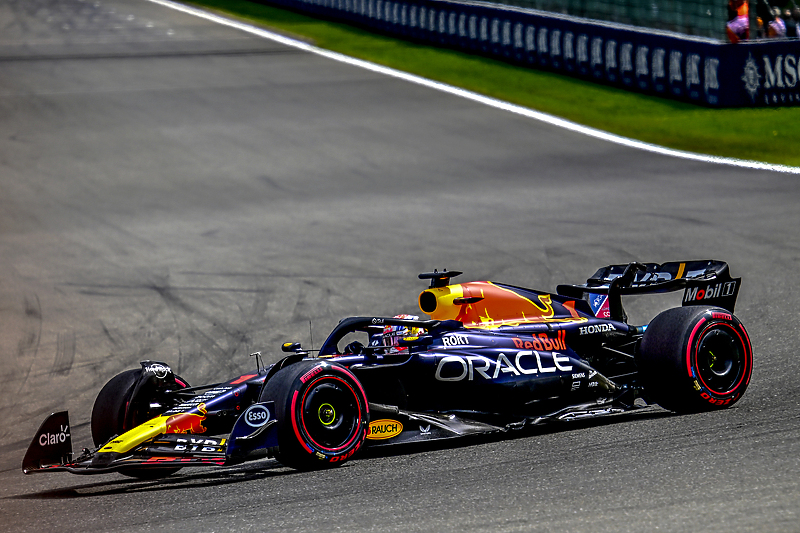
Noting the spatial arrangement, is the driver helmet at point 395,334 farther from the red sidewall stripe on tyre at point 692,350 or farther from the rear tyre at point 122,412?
the red sidewall stripe on tyre at point 692,350

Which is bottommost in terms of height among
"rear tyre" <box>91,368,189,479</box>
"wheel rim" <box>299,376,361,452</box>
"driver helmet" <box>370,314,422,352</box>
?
"rear tyre" <box>91,368,189,479</box>

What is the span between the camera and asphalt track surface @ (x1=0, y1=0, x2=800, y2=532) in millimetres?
5957

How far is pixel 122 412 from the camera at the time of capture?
7.41 meters

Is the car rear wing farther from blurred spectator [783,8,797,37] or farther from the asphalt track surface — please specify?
blurred spectator [783,8,797,37]

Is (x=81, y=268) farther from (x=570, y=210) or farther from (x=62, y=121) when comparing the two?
(x=62, y=121)

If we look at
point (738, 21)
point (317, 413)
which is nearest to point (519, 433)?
point (317, 413)

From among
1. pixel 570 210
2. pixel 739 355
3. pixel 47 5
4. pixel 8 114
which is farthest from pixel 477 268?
pixel 47 5

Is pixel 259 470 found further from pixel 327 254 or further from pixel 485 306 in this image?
pixel 327 254

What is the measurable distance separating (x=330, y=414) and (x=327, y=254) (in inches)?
321

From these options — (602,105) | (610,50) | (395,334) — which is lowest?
(602,105)

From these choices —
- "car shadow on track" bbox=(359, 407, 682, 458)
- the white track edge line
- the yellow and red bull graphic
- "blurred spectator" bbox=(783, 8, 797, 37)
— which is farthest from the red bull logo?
"blurred spectator" bbox=(783, 8, 797, 37)

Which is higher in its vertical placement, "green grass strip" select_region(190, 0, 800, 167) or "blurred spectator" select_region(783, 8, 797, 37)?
"blurred spectator" select_region(783, 8, 797, 37)

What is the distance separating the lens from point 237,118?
2570 centimetres

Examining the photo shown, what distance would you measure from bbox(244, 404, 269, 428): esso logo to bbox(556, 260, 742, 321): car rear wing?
3185 millimetres
